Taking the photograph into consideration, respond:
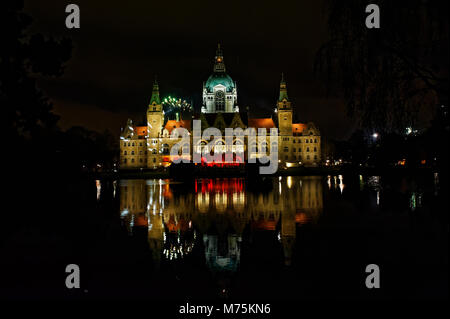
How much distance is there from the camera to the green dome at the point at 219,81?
13112 cm

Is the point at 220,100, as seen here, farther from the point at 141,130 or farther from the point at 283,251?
the point at 283,251

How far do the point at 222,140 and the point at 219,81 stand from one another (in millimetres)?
26642

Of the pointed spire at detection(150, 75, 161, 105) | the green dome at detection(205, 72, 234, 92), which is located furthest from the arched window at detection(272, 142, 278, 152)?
the pointed spire at detection(150, 75, 161, 105)

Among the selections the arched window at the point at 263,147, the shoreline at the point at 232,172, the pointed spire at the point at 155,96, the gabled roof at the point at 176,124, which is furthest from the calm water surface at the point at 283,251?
the pointed spire at the point at 155,96

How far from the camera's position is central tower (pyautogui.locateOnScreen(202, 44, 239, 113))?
5094 inches

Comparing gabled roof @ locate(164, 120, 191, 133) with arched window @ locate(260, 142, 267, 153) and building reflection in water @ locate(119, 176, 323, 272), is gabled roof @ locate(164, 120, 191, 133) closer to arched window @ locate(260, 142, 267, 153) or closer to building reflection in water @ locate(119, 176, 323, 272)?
arched window @ locate(260, 142, 267, 153)

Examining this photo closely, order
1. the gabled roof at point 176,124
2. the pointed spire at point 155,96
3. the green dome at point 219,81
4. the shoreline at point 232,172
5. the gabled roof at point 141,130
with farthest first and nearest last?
the green dome at point 219,81
the gabled roof at point 141,130
the pointed spire at point 155,96
the gabled roof at point 176,124
the shoreline at point 232,172

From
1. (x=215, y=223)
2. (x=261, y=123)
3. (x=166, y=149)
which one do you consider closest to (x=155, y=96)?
(x=166, y=149)

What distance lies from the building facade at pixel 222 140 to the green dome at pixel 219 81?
10.9m

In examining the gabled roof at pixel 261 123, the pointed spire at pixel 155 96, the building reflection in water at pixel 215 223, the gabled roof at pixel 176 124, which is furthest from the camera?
the pointed spire at pixel 155 96

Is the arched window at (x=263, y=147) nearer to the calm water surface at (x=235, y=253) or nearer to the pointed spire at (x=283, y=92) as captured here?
the pointed spire at (x=283, y=92)

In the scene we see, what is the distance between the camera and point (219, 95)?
5123 inches
